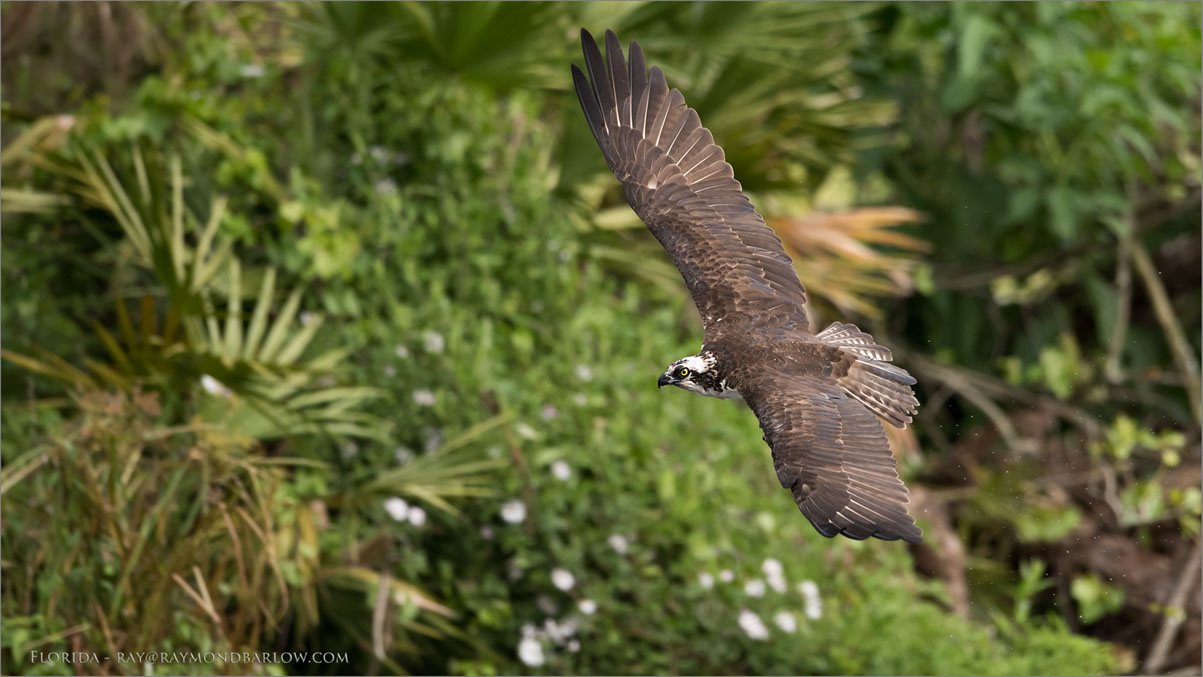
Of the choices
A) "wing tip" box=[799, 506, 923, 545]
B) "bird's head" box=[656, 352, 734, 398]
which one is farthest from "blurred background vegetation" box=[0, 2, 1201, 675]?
"wing tip" box=[799, 506, 923, 545]

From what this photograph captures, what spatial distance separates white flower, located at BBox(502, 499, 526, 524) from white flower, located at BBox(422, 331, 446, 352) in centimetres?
62

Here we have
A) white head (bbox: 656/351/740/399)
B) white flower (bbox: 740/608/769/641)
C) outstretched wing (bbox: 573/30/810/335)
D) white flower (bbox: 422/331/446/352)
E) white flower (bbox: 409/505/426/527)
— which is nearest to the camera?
white head (bbox: 656/351/740/399)

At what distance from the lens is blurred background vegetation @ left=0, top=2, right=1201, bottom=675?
4309mm

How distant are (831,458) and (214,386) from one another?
2224mm

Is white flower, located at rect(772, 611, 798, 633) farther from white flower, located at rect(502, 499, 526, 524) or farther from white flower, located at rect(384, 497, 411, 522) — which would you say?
white flower, located at rect(384, 497, 411, 522)

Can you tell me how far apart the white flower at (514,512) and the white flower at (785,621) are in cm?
94

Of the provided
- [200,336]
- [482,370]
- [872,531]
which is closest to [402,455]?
[482,370]

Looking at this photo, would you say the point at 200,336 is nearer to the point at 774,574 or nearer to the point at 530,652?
→ the point at 530,652

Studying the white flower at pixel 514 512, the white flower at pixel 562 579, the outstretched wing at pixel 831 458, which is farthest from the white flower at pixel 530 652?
the outstretched wing at pixel 831 458

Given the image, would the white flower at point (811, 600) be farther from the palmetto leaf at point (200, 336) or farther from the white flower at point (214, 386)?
the white flower at point (214, 386)

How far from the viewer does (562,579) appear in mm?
4547

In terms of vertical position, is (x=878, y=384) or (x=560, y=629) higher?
(x=878, y=384)

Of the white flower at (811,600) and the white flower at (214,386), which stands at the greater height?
the white flower at (214,386)

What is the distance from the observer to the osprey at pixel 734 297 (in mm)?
3211
